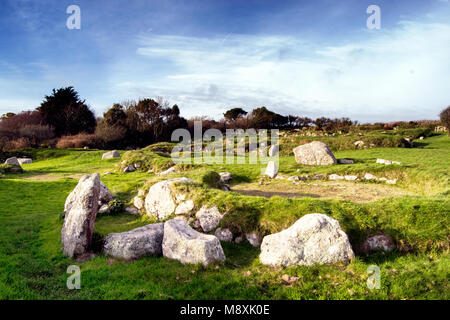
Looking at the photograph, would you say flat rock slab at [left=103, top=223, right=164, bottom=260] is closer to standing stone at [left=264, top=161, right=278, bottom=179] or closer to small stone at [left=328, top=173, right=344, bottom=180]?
standing stone at [left=264, top=161, right=278, bottom=179]

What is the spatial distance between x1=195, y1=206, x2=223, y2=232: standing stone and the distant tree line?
38.9 meters

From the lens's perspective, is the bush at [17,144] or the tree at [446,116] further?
the bush at [17,144]

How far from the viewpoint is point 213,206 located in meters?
9.53

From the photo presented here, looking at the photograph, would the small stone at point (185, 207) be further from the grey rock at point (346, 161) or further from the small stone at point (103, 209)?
the grey rock at point (346, 161)

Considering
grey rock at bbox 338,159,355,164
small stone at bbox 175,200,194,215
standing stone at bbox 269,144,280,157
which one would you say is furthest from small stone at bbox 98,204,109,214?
standing stone at bbox 269,144,280,157

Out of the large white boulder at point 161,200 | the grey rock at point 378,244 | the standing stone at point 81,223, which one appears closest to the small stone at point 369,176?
the grey rock at point 378,244

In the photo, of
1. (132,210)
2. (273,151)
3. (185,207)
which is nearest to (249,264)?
(185,207)

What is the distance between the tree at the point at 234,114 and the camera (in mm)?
63088

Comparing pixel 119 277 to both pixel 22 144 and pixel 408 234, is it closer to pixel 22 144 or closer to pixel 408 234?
pixel 408 234

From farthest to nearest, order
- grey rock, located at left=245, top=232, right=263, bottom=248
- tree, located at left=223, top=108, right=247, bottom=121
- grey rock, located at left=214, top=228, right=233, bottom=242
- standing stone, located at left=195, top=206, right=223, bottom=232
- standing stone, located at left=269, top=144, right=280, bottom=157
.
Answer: tree, located at left=223, top=108, right=247, bottom=121 → standing stone, located at left=269, top=144, right=280, bottom=157 → standing stone, located at left=195, top=206, right=223, bottom=232 → grey rock, located at left=214, top=228, right=233, bottom=242 → grey rock, located at left=245, top=232, right=263, bottom=248

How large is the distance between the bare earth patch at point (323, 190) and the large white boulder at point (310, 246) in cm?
615

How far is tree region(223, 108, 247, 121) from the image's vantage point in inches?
2484

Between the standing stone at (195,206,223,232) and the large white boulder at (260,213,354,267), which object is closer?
the large white boulder at (260,213,354,267)
